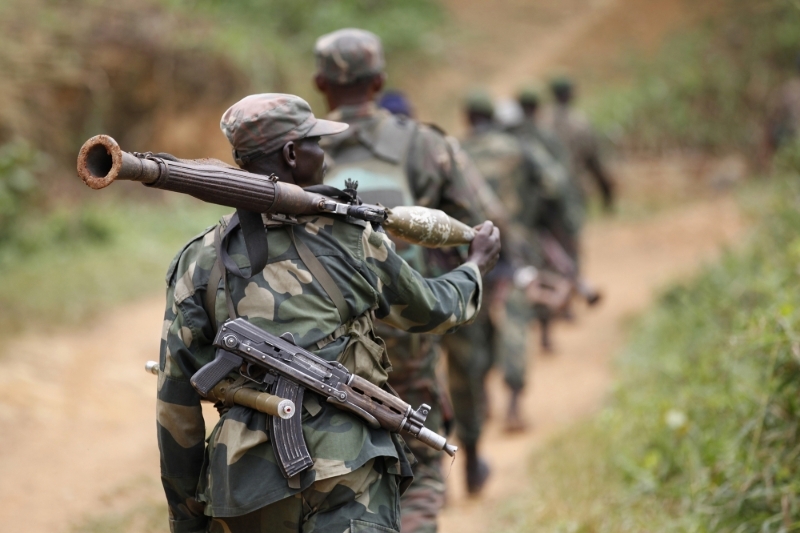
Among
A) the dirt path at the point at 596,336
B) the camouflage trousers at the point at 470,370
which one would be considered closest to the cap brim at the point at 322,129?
the camouflage trousers at the point at 470,370

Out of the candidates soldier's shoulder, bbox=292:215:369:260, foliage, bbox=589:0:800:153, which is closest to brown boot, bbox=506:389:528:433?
soldier's shoulder, bbox=292:215:369:260

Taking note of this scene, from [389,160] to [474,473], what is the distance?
7.35 feet

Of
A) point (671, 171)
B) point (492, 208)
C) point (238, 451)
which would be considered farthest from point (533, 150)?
point (671, 171)

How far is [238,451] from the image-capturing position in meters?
2.58

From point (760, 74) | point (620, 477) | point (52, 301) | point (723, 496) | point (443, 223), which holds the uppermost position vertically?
point (760, 74)

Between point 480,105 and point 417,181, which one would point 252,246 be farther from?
point 480,105

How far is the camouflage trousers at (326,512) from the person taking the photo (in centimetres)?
262

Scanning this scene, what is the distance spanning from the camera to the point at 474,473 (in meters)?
5.50

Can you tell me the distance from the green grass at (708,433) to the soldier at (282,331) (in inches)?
73.5

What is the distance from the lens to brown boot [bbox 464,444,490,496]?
5.48 meters

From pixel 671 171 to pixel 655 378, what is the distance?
9.35 m

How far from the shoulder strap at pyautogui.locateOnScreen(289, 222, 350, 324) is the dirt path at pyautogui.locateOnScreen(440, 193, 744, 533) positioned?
2.80 metres

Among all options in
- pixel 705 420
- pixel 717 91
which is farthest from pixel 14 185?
pixel 717 91

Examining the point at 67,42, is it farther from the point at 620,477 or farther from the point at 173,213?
the point at 620,477
